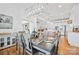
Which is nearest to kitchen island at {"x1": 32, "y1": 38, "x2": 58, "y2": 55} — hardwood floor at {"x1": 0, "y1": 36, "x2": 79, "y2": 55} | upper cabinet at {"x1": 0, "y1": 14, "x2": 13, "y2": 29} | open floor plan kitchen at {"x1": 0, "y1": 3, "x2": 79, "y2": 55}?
open floor plan kitchen at {"x1": 0, "y1": 3, "x2": 79, "y2": 55}

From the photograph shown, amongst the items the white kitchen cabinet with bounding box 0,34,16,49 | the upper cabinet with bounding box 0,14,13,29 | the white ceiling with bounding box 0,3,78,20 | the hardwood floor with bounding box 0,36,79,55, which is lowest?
the hardwood floor with bounding box 0,36,79,55

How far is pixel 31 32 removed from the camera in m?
2.28

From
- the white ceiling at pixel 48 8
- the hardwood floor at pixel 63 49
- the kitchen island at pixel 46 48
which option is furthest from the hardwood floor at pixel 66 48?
the white ceiling at pixel 48 8

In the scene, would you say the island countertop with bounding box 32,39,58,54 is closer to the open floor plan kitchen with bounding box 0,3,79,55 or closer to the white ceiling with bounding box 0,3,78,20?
the open floor plan kitchen with bounding box 0,3,79,55

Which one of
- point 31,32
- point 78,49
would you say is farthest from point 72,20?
point 31,32

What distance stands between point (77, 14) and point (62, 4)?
0.86 ft

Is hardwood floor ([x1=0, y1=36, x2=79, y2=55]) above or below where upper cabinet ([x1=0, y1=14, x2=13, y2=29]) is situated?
below

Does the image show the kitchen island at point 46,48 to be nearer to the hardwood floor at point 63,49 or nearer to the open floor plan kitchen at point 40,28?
the open floor plan kitchen at point 40,28

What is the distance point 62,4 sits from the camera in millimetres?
2254

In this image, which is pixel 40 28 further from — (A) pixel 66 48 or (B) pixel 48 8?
(A) pixel 66 48

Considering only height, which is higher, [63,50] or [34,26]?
[34,26]

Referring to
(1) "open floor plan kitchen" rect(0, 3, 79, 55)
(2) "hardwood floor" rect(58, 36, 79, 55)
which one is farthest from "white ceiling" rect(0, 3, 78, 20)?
(2) "hardwood floor" rect(58, 36, 79, 55)
